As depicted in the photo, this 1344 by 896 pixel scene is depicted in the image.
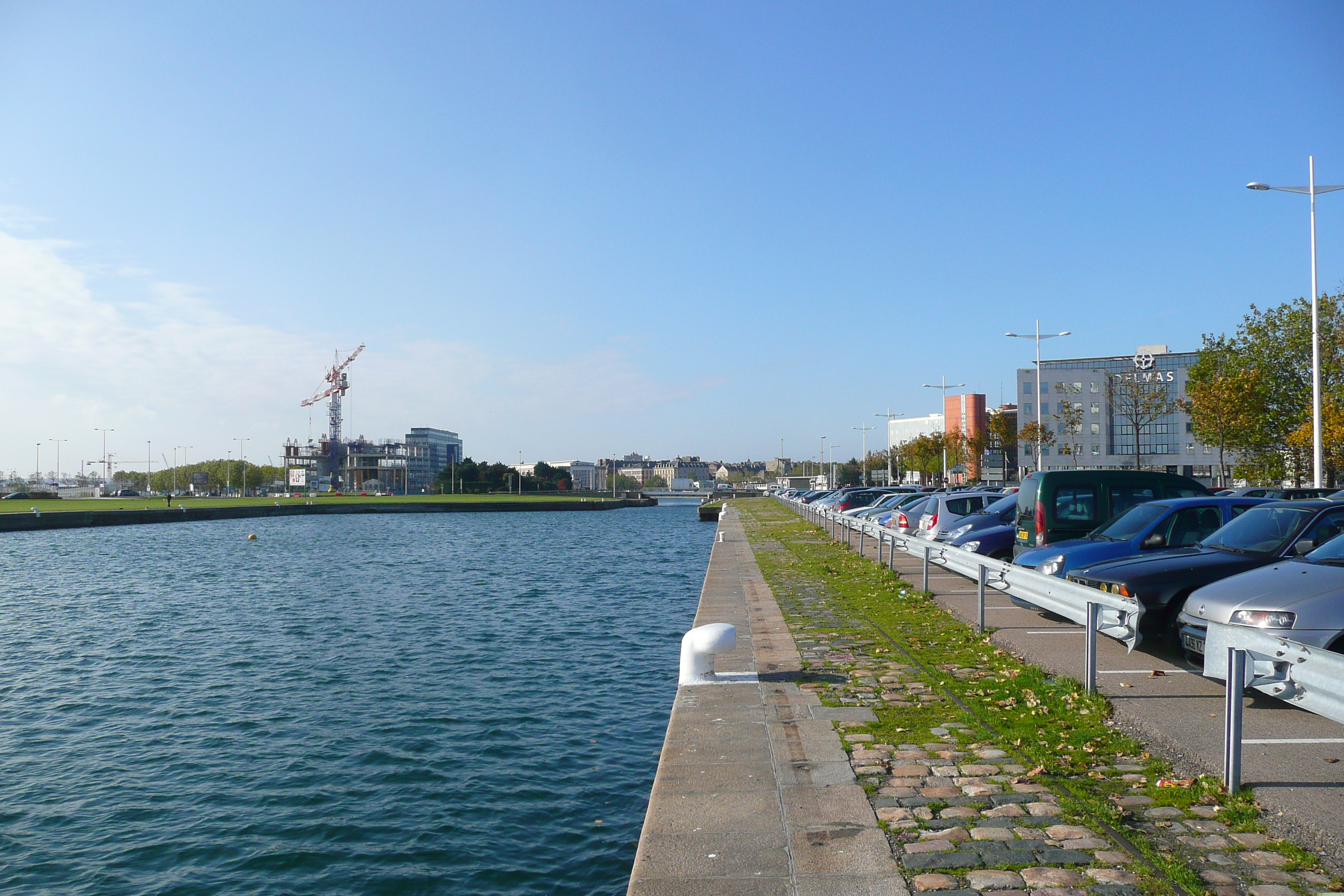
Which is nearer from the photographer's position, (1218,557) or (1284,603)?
(1284,603)

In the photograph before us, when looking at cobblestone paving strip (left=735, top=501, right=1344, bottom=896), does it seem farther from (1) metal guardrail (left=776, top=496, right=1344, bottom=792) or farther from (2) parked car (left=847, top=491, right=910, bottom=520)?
(2) parked car (left=847, top=491, right=910, bottom=520)

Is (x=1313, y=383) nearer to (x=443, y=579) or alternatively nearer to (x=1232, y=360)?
(x=1232, y=360)

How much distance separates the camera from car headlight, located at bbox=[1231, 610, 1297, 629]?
7.16 meters

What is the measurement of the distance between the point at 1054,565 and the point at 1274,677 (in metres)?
6.34

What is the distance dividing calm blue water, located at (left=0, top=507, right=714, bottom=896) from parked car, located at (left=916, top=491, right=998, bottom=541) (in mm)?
6534

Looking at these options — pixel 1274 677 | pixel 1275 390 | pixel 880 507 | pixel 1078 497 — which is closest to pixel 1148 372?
pixel 1275 390

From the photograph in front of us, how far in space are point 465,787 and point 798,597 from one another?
28.0ft

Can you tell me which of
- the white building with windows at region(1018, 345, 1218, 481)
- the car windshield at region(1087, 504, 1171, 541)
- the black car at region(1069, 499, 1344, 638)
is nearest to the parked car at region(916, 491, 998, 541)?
the car windshield at region(1087, 504, 1171, 541)

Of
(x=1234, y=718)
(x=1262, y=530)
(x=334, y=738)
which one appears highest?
(x=1262, y=530)

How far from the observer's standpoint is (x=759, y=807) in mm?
5629

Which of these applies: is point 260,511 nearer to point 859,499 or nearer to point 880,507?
point 859,499

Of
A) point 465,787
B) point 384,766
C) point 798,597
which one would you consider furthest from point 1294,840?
point 798,597

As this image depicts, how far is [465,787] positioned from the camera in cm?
894

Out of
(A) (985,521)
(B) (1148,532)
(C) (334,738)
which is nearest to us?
(C) (334,738)
